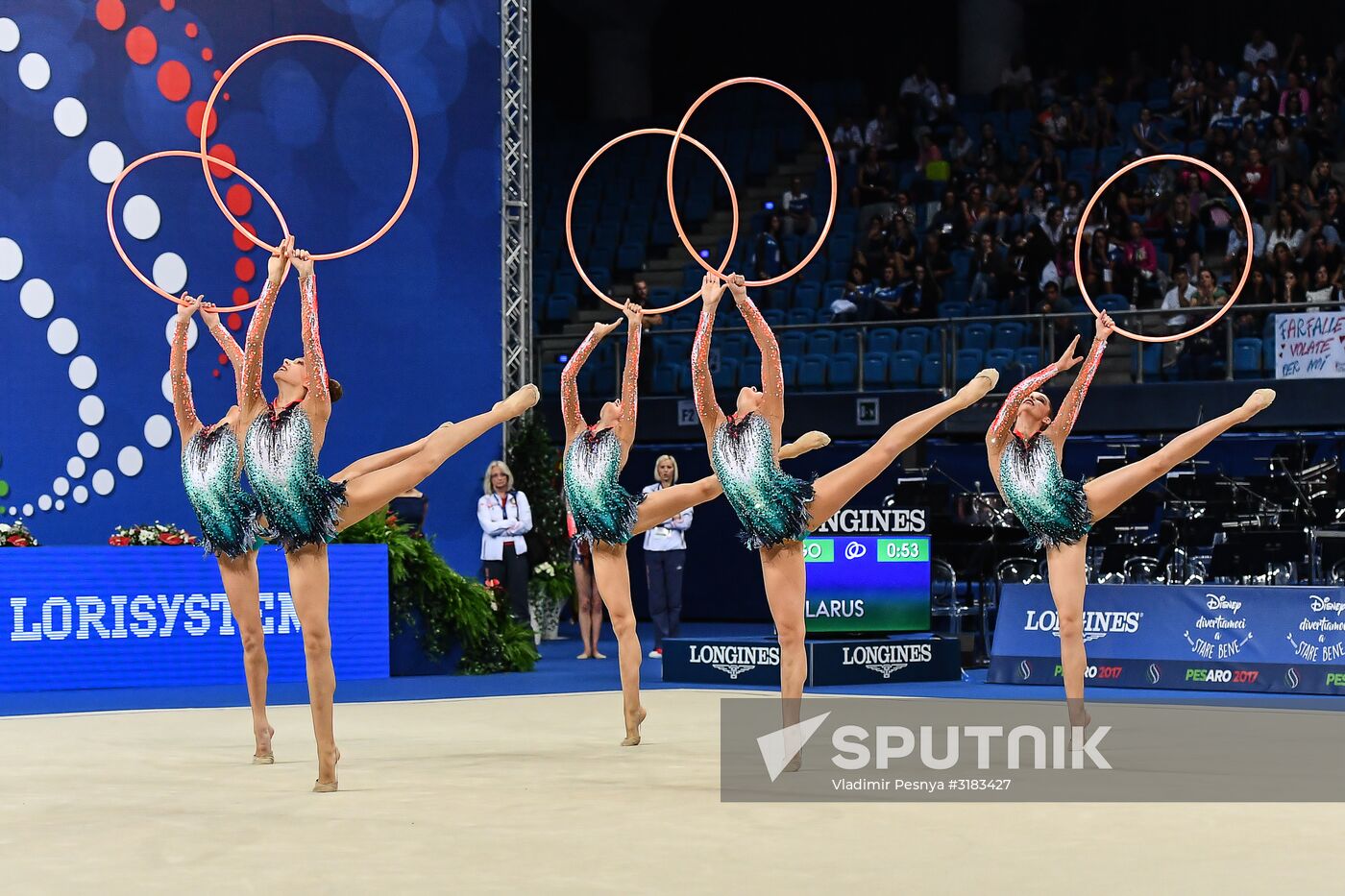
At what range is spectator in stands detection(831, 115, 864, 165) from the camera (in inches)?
831

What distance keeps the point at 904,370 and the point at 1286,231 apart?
4146 millimetres

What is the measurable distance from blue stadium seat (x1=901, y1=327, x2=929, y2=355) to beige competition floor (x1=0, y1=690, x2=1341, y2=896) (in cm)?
929


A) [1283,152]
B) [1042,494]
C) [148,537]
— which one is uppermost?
[1283,152]

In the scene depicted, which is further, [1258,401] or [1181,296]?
[1181,296]

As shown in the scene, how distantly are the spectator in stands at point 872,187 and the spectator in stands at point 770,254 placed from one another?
4.95 ft

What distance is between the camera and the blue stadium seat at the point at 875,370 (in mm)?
16938

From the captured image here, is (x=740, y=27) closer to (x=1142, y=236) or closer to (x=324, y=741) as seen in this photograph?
(x=1142, y=236)

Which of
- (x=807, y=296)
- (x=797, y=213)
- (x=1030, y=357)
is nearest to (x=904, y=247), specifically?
(x=807, y=296)

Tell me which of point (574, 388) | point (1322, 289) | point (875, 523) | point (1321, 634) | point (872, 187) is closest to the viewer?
point (574, 388)

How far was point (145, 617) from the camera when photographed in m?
11.8

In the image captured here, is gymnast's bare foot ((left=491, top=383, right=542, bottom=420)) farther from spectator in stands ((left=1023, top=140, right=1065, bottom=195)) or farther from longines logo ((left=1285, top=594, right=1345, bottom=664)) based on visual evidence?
spectator in stands ((left=1023, top=140, right=1065, bottom=195))

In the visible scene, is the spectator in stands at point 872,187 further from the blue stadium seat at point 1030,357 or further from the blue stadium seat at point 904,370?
the blue stadium seat at point 1030,357

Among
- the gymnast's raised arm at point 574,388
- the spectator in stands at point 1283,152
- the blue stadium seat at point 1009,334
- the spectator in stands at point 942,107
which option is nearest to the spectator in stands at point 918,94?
the spectator in stands at point 942,107

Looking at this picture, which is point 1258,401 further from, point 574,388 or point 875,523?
point 875,523
